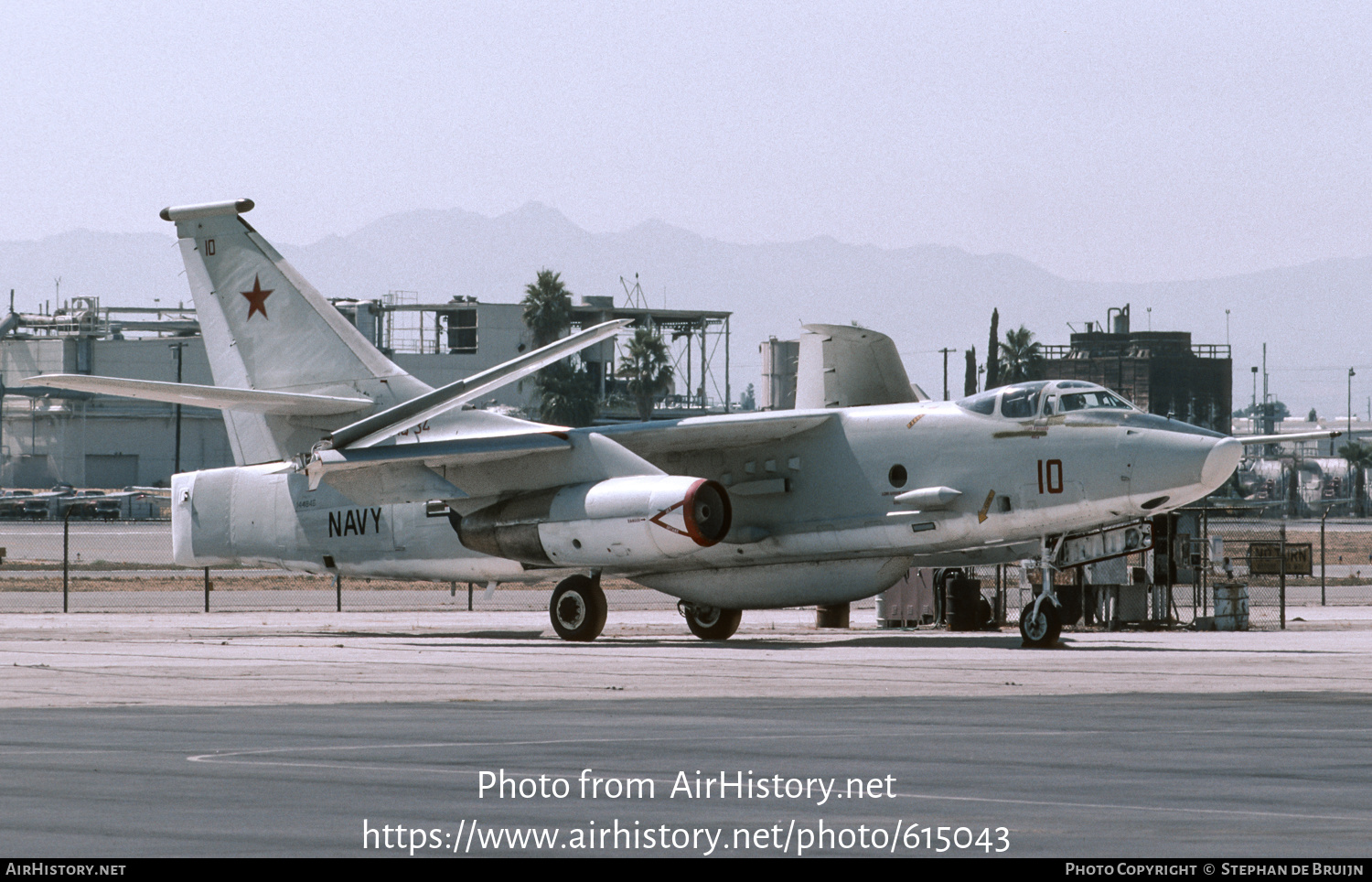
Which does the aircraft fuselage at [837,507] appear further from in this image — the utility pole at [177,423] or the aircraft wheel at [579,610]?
the utility pole at [177,423]

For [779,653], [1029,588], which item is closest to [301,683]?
[779,653]

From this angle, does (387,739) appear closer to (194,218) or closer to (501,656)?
(501,656)

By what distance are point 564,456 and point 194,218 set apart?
8256mm

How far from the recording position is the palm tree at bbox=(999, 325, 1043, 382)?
12750cm

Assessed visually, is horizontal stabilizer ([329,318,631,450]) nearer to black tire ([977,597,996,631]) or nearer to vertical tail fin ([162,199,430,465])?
vertical tail fin ([162,199,430,465])

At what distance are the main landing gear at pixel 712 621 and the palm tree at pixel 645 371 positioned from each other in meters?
90.5

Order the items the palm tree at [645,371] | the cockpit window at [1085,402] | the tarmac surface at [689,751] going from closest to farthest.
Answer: the tarmac surface at [689,751] < the cockpit window at [1085,402] < the palm tree at [645,371]

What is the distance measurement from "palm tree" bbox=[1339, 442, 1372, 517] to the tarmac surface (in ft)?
401

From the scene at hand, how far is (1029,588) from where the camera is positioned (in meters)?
26.1

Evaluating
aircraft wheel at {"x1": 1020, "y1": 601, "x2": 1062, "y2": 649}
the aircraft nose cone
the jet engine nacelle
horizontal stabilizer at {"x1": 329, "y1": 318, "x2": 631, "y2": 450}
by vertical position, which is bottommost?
aircraft wheel at {"x1": 1020, "y1": 601, "x2": 1062, "y2": 649}

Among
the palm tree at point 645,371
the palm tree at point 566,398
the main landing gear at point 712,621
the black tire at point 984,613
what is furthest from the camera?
the palm tree at point 645,371

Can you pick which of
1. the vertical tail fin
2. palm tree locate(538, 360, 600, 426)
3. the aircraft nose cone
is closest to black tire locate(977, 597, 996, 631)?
the aircraft nose cone

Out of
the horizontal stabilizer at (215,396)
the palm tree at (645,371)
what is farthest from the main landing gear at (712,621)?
the palm tree at (645,371)

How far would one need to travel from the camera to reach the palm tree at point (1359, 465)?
143788mm
